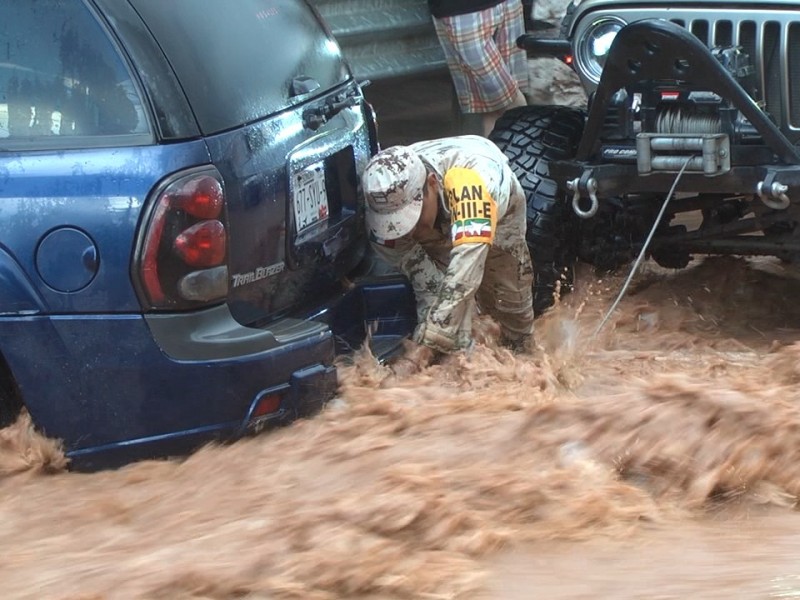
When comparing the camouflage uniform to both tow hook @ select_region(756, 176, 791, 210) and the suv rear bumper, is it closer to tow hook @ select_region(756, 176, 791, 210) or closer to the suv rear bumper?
the suv rear bumper

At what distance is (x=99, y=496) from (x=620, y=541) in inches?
58.5

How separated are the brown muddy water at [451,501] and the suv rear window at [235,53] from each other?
0.95 meters

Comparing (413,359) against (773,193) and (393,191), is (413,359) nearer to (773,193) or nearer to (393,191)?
(393,191)

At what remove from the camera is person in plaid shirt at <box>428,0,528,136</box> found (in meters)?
7.84

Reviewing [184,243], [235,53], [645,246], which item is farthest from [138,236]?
[645,246]

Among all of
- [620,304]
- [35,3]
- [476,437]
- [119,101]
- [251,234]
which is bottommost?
[620,304]

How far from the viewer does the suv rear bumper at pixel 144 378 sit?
3.72 m

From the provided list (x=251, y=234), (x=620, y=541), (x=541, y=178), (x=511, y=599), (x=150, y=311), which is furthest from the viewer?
(x=541, y=178)

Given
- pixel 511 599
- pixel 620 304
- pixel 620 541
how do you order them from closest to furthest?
pixel 511 599 → pixel 620 541 → pixel 620 304

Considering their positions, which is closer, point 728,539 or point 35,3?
point 728,539

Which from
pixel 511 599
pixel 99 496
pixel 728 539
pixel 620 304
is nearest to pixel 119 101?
pixel 99 496

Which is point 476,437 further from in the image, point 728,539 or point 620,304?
point 620,304

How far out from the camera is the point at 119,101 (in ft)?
12.3

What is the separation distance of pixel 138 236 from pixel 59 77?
1.82 ft
